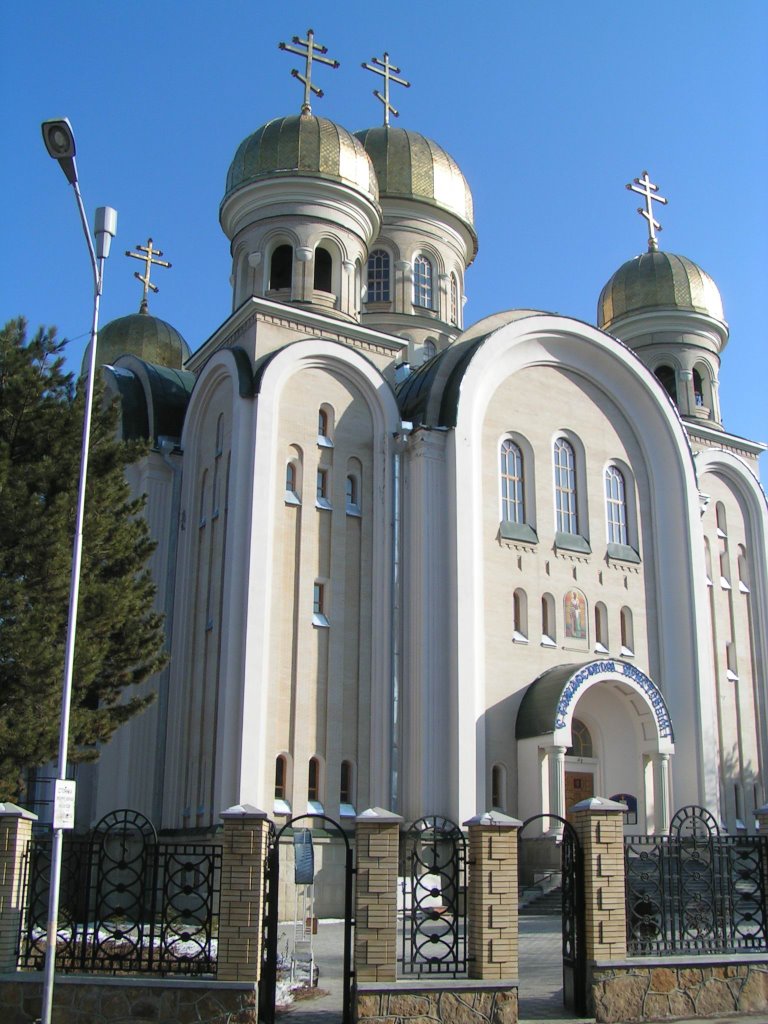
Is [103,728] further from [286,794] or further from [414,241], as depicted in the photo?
[414,241]

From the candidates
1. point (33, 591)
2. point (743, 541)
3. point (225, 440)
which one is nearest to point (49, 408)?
point (33, 591)

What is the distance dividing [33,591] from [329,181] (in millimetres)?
12821

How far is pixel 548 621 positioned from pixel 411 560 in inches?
125

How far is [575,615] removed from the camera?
21953 millimetres

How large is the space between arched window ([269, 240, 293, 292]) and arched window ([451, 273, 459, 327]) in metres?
5.79

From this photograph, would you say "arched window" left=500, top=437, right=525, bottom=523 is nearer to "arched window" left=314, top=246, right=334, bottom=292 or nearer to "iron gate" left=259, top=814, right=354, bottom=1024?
"arched window" left=314, top=246, right=334, bottom=292

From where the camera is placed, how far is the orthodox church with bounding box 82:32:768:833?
63.3 feet

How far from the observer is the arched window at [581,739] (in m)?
21.7

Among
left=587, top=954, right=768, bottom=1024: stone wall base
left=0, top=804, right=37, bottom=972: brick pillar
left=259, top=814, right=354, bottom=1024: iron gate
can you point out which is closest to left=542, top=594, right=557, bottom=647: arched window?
left=587, top=954, right=768, bottom=1024: stone wall base

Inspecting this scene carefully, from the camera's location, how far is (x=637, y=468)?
24047mm

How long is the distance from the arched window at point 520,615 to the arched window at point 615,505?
276 cm

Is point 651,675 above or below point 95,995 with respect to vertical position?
above

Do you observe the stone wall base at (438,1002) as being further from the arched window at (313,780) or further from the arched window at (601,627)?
the arched window at (601,627)

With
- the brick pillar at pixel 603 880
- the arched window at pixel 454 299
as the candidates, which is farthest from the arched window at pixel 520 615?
the brick pillar at pixel 603 880
